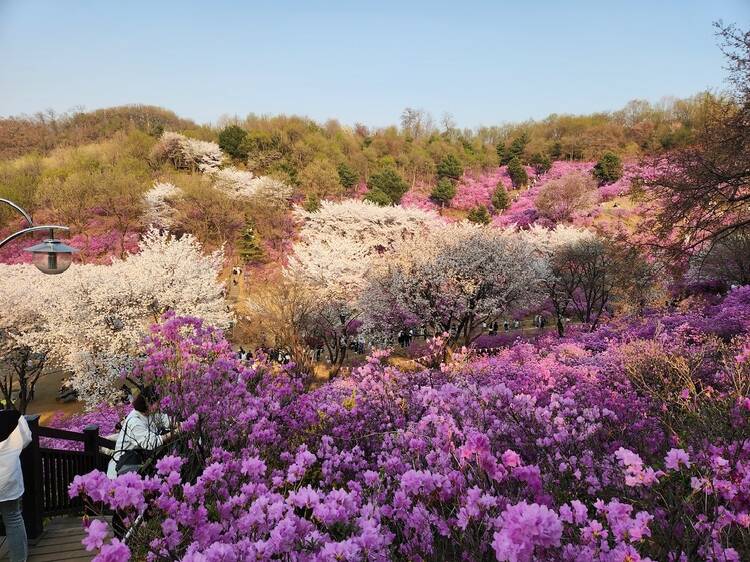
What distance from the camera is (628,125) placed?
6222cm

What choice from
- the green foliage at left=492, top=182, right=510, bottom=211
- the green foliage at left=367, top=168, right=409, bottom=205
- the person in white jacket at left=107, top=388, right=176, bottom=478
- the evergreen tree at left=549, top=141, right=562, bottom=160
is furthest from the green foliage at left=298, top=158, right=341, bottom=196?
the person in white jacket at left=107, top=388, right=176, bottom=478

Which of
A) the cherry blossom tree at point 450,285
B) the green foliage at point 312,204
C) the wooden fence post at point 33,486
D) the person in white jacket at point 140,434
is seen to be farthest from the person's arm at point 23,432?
the green foliage at point 312,204

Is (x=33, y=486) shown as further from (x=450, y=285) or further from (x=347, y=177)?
(x=347, y=177)

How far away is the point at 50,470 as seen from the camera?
518cm

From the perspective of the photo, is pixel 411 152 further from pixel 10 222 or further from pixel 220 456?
pixel 220 456

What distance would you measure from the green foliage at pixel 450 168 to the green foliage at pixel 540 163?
34.5 feet

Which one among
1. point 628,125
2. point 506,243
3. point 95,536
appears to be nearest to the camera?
point 95,536

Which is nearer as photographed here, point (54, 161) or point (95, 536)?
point (95, 536)

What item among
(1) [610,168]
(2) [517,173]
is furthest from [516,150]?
(1) [610,168]

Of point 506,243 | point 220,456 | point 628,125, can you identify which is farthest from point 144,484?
point 628,125

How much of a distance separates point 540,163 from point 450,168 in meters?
12.4

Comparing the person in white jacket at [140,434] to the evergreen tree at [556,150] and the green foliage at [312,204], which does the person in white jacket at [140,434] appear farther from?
the evergreen tree at [556,150]

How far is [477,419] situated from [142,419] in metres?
3.07

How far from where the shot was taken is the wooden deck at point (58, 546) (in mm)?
4254
